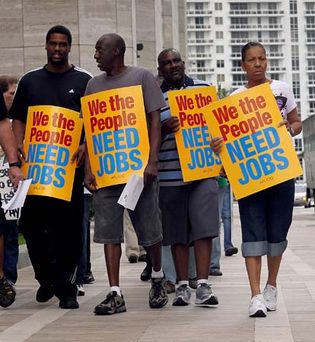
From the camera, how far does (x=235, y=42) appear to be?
17750 cm

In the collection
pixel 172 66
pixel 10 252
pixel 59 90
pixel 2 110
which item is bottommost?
pixel 10 252

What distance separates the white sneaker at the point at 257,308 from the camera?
27.0 feet

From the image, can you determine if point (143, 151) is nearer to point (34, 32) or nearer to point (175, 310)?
point (175, 310)

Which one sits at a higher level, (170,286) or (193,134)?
(193,134)

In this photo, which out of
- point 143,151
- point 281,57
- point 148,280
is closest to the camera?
point 143,151

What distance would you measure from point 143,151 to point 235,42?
170324mm

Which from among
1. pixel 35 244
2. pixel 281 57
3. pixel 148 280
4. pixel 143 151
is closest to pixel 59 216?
pixel 35 244

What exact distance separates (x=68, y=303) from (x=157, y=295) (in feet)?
2.37

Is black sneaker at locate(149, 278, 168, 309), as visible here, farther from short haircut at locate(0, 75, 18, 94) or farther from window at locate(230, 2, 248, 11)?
window at locate(230, 2, 248, 11)

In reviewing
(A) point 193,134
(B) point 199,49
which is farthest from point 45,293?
(B) point 199,49

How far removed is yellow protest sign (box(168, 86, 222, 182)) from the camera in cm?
927

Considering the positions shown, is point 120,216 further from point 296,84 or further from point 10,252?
point 296,84

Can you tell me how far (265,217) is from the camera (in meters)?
8.60

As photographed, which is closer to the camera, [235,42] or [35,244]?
[35,244]
